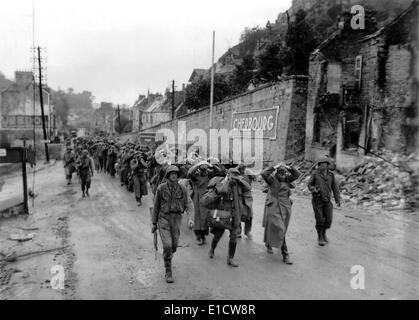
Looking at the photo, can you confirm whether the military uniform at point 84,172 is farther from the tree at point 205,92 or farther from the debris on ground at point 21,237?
the tree at point 205,92

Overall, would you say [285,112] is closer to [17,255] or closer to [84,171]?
[84,171]

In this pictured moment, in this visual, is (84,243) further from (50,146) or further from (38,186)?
(50,146)

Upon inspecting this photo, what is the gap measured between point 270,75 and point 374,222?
23253mm


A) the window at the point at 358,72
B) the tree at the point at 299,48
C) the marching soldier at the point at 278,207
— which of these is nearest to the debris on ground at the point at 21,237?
the marching soldier at the point at 278,207

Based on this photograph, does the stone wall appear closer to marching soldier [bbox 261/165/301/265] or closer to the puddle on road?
marching soldier [bbox 261/165/301/265]

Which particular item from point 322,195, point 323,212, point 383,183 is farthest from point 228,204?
point 383,183

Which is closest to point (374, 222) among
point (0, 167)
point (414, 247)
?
point (414, 247)

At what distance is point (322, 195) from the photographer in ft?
28.9

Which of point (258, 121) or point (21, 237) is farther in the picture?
point (258, 121)

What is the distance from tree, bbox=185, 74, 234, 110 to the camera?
43847 mm

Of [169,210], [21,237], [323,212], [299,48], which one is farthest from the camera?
[299,48]

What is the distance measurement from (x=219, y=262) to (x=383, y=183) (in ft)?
26.3

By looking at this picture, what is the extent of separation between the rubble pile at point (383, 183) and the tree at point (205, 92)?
28766mm

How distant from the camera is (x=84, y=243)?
9.40m
